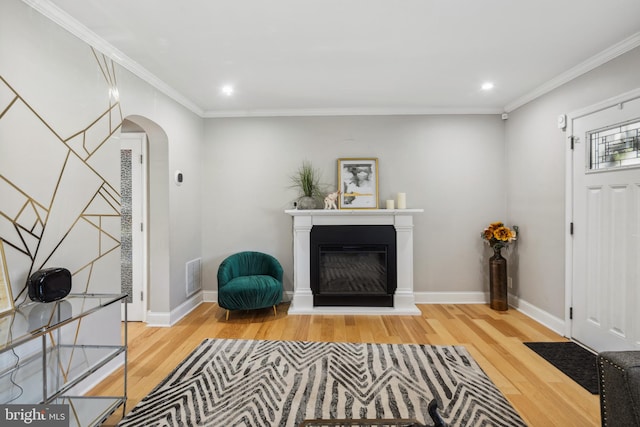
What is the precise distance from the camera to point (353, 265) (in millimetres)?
4070

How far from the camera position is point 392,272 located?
3.99m

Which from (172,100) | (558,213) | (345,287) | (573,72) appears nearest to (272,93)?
(172,100)

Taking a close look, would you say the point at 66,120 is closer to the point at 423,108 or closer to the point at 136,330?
the point at 136,330

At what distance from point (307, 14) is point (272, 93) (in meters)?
1.54

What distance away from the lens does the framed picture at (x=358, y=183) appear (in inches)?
166

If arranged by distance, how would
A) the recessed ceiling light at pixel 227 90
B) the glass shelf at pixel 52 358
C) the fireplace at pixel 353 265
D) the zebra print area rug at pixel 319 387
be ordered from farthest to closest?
the fireplace at pixel 353 265 → the recessed ceiling light at pixel 227 90 → the zebra print area rug at pixel 319 387 → the glass shelf at pixel 52 358

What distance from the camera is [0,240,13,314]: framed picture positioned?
169cm

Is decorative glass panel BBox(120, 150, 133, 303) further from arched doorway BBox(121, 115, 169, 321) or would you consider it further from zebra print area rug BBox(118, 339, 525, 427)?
zebra print area rug BBox(118, 339, 525, 427)

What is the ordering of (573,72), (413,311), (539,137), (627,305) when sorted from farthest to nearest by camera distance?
(413,311) < (539,137) < (573,72) < (627,305)

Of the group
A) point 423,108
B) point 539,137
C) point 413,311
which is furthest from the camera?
point 423,108

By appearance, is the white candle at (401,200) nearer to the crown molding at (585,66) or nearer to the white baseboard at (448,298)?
the white baseboard at (448,298)

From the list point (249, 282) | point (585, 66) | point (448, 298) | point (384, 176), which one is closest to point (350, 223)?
point (384, 176)

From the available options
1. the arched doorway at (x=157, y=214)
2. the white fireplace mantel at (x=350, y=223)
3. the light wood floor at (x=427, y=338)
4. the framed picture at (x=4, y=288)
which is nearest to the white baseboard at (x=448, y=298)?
Answer: the light wood floor at (x=427, y=338)

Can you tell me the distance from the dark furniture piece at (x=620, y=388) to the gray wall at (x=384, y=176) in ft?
10.1
